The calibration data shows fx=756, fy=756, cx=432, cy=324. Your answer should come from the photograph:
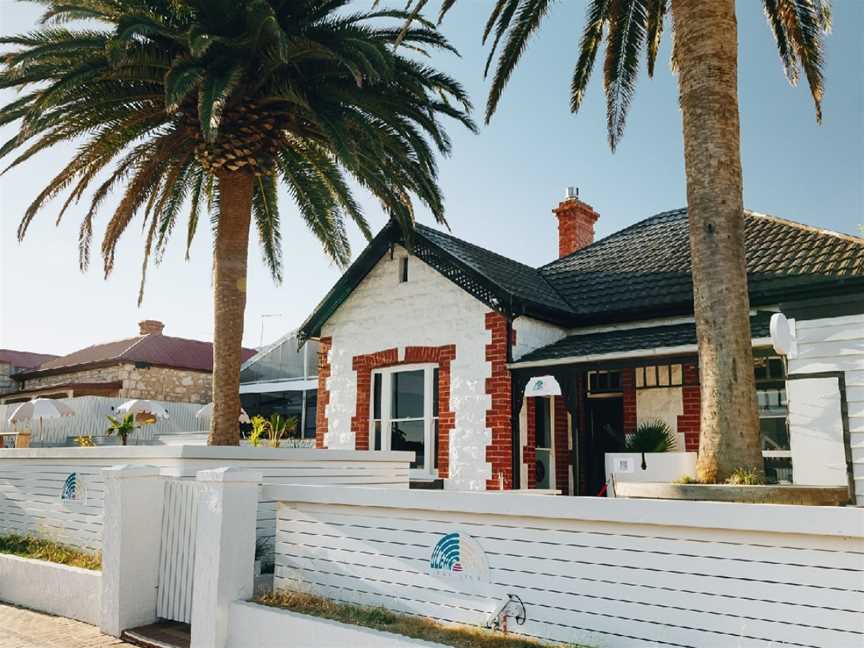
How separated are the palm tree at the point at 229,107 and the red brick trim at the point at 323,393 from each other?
3.52 m

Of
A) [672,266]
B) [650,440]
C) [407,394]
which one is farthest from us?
[407,394]

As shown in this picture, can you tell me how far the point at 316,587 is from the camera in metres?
6.45

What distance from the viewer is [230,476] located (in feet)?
21.9

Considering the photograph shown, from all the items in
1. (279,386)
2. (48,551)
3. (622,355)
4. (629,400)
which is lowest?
(48,551)

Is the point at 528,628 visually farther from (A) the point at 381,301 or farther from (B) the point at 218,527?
(A) the point at 381,301

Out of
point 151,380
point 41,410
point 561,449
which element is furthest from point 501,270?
point 151,380

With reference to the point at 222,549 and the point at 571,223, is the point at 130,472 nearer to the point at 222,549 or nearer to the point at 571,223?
the point at 222,549

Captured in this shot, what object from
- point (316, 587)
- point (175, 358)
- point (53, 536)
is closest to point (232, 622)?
point (316, 587)

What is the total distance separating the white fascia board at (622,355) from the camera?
1008cm

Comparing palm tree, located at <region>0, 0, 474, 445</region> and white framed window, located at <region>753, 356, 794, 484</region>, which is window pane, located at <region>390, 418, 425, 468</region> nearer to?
palm tree, located at <region>0, 0, 474, 445</region>

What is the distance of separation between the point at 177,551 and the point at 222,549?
1.30m

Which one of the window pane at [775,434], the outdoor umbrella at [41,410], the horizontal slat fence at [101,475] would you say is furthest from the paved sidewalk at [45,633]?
the outdoor umbrella at [41,410]

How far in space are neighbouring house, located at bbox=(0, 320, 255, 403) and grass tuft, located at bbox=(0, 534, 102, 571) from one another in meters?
18.4

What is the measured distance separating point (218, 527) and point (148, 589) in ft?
5.71
